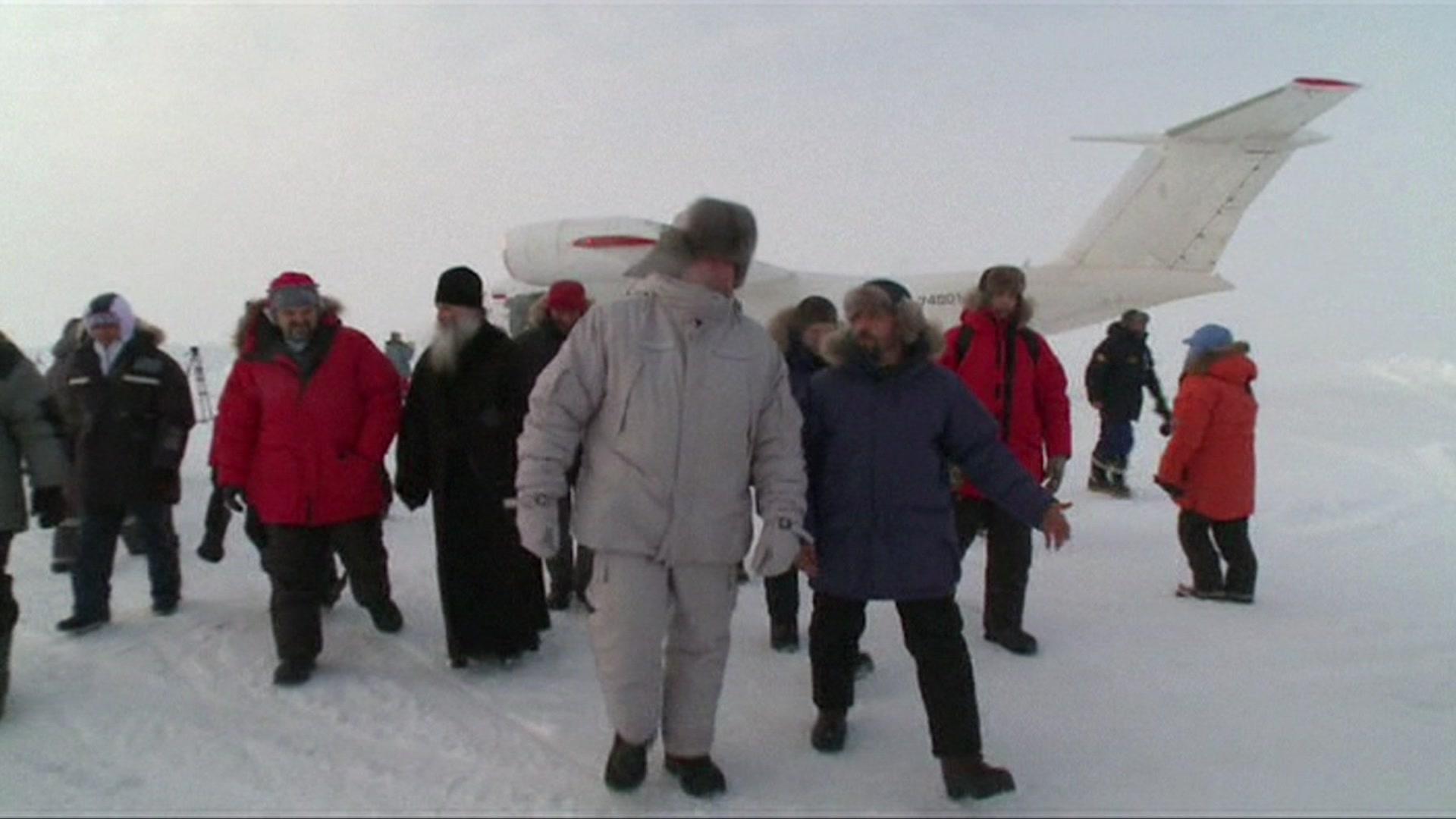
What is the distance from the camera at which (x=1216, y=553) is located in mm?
5602

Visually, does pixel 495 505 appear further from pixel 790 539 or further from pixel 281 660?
pixel 790 539

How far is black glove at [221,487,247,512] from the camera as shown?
13.7 feet

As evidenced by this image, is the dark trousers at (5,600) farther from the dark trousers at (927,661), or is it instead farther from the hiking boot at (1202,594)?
the hiking boot at (1202,594)

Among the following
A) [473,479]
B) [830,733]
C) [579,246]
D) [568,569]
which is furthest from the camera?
[579,246]

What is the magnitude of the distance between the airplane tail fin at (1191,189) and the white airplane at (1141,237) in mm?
16

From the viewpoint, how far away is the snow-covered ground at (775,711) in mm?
3172

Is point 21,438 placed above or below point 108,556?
above

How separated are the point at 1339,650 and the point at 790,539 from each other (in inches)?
132

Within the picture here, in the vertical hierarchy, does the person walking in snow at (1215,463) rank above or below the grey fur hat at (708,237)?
below

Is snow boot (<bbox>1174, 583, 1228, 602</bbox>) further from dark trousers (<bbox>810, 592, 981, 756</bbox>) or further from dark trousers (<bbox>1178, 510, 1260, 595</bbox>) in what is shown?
dark trousers (<bbox>810, 592, 981, 756</bbox>)

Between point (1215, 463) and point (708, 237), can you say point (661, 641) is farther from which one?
point (1215, 463)

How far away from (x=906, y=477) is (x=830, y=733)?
1.04 m

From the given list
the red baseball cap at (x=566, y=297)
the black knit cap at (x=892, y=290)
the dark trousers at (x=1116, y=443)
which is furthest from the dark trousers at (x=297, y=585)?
the dark trousers at (x=1116, y=443)

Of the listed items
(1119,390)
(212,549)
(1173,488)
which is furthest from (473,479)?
(1119,390)
